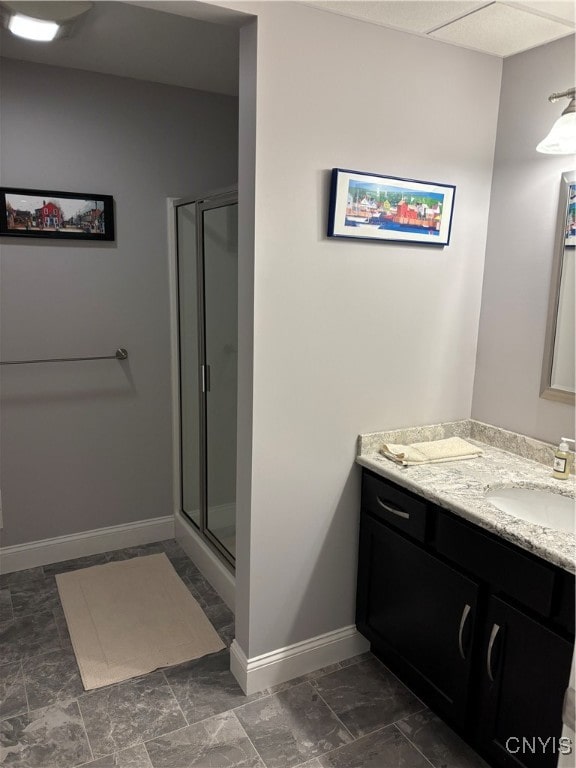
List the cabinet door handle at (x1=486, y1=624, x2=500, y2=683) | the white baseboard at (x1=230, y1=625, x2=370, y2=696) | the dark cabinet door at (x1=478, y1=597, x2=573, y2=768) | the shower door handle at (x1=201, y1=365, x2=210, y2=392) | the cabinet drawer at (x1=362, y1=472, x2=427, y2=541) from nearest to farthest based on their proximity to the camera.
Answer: the dark cabinet door at (x1=478, y1=597, x2=573, y2=768), the cabinet door handle at (x1=486, y1=624, x2=500, y2=683), the cabinet drawer at (x1=362, y1=472, x2=427, y2=541), the white baseboard at (x1=230, y1=625, x2=370, y2=696), the shower door handle at (x1=201, y1=365, x2=210, y2=392)

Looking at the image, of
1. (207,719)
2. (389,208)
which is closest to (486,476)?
(389,208)

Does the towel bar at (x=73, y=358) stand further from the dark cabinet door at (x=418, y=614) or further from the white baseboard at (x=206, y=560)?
the dark cabinet door at (x=418, y=614)

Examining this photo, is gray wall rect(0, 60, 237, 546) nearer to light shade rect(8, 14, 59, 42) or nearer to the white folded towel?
light shade rect(8, 14, 59, 42)

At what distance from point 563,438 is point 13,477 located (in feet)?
8.06

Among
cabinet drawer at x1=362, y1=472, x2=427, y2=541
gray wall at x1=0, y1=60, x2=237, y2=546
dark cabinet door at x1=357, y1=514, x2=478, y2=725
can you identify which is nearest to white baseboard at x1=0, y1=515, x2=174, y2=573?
gray wall at x1=0, y1=60, x2=237, y2=546

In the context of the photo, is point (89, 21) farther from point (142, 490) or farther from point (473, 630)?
point (473, 630)

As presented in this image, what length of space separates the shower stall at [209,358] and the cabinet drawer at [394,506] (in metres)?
0.77

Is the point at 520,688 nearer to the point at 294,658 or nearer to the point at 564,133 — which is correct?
the point at 294,658

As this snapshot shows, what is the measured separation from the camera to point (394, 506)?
205cm

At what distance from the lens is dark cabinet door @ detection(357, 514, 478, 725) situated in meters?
1.82

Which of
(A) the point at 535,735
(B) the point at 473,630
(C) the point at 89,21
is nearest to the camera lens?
(A) the point at 535,735

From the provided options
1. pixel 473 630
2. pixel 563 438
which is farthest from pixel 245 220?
pixel 473 630

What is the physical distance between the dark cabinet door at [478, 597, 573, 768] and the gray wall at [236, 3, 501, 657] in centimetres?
69

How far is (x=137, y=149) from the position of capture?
289 cm
